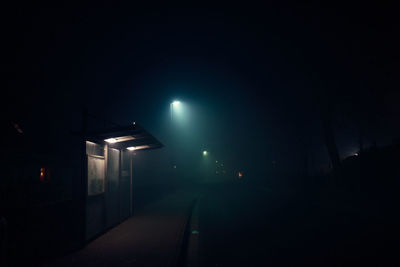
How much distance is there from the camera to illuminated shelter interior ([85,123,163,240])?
24.7ft

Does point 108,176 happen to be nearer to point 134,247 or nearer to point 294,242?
point 134,247

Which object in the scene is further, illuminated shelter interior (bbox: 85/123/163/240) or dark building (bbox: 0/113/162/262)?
illuminated shelter interior (bbox: 85/123/163/240)

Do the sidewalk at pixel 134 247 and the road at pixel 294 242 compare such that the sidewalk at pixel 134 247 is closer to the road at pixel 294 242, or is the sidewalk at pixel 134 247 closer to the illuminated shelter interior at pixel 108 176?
the illuminated shelter interior at pixel 108 176

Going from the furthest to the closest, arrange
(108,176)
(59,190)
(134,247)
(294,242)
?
1. (59,190)
2. (108,176)
3. (294,242)
4. (134,247)

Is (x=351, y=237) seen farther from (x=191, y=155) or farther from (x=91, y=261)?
(x=191, y=155)

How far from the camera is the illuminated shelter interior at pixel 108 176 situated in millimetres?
7535

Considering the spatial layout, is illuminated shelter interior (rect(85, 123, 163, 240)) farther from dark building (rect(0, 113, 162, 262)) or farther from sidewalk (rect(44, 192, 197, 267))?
sidewalk (rect(44, 192, 197, 267))

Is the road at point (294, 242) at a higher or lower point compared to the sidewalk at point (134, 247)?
lower

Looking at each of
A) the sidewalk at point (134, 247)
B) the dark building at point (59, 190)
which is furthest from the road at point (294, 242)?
the dark building at point (59, 190)

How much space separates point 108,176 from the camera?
9125mm

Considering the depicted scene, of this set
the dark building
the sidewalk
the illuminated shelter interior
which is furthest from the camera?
the illuminated shelter interior

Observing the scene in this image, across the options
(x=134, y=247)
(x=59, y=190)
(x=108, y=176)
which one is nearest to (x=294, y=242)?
(x=134, y=247)

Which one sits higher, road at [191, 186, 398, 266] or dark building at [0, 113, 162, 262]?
dark building at [0, 113, 162, 262]

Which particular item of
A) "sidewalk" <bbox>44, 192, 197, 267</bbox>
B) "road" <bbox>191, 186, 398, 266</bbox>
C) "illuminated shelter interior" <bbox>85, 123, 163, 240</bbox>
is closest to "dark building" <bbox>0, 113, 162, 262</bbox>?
"illuminated shelter interior" <bbox>85, 123, 163, 240</bbox>
